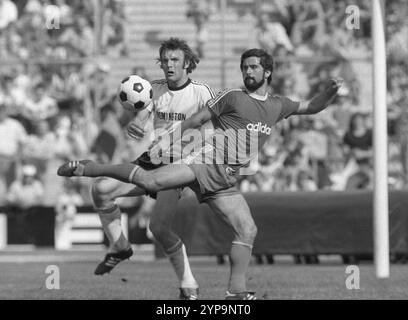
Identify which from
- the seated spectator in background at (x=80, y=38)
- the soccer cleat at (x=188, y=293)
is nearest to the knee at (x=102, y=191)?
the soccer cleat at (x=188, y=293)

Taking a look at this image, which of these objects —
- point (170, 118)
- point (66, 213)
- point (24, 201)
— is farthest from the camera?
point (24, 201)

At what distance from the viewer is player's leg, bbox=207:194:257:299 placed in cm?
1048

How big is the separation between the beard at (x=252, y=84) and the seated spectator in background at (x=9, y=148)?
36.7 feet

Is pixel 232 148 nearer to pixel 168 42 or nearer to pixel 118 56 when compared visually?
pixel 168 42

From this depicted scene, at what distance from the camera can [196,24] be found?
22359 millimetres

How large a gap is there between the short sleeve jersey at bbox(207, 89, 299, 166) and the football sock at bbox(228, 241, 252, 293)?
76cm

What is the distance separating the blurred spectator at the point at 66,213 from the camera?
20750mm

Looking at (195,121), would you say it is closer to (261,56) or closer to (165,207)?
(261,56)

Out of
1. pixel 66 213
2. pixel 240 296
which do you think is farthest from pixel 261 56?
pixel 66 213

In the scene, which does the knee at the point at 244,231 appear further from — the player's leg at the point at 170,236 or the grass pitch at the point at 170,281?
the player's leg at the point at 170,236

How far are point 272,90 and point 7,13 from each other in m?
5.51

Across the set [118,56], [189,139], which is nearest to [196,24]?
[118,56]

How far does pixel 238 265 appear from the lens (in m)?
10.5
